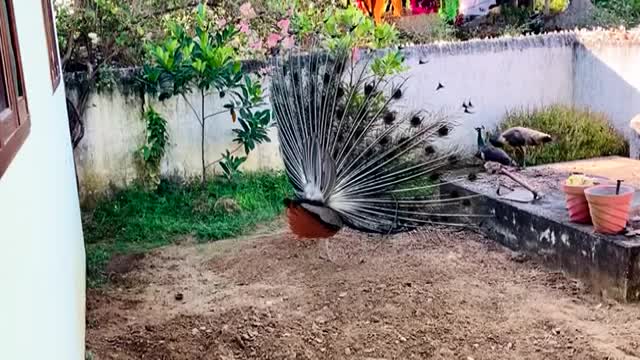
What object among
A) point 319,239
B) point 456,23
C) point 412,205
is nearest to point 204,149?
point 319,239

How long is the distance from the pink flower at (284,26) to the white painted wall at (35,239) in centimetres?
350

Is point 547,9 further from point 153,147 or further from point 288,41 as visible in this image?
point 153,147

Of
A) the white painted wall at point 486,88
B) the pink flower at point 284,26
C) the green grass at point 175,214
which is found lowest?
the green grass at point 175,214

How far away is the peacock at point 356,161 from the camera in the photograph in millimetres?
4629

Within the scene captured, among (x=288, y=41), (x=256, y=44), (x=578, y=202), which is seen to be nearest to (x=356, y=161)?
(x=578, y=202)

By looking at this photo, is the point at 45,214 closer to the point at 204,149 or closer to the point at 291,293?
the point at 291,293

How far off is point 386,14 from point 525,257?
5674mm

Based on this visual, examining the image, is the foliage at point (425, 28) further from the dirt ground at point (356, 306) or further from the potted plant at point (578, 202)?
the potted plant at point (578, 202)

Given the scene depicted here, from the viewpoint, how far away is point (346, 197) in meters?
4.65

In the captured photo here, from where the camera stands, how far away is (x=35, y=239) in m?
1.78

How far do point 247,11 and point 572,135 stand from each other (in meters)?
3.26

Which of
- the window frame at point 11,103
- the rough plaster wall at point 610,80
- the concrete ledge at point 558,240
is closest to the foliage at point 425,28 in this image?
the rough plaster wall at point 610,80

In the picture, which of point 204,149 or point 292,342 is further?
point 204,149

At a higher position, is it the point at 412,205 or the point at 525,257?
the point at 412,205
